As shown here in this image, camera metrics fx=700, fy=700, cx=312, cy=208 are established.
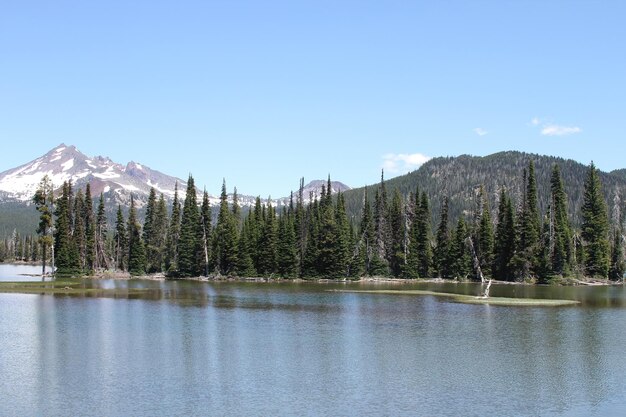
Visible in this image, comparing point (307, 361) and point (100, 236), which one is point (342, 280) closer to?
point (100, 236)

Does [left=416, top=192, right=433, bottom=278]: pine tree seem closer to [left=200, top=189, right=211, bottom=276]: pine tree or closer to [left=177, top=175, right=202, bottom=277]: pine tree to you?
[left=200, top=189, right=211, bottom=276]: pine tree

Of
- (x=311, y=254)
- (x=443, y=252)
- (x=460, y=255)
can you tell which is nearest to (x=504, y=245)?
(x=460, y=255)

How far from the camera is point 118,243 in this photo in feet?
562

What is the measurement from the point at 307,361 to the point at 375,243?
117m

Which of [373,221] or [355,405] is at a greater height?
[373,221]

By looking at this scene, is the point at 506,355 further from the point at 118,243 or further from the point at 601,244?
the point at 118,243

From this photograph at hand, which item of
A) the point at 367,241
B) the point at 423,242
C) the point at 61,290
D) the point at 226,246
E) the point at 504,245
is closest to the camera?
the point at 61,290

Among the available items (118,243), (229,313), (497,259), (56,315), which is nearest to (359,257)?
(497,259)

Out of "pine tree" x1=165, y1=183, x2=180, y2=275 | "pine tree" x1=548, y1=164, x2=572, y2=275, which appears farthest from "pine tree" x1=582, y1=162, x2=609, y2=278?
"pine tree" x1=165, y1=183, x2=180, y2=275

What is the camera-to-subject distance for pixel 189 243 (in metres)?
154

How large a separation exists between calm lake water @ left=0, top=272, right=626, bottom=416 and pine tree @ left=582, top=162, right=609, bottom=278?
235 feet

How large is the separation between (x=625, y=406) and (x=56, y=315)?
50.9 m

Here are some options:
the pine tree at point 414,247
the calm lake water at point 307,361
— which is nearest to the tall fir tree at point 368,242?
the pine tree at point 414,247

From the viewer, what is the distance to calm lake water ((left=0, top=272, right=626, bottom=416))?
34.7 meters
